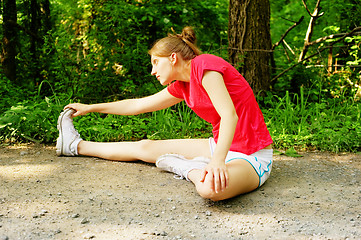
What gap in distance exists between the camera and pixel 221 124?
226 centimetres

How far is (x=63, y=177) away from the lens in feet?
9.21

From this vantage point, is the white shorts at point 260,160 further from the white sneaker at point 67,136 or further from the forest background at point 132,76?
the white sneaker at point 67,136

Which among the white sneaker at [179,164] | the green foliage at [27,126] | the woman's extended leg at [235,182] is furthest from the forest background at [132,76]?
the woman's extended leg at [235,182]

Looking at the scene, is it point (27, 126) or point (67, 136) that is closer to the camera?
point (67, 136)

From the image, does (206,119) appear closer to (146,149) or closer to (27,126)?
(146,149)

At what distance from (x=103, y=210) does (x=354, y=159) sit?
2.22m

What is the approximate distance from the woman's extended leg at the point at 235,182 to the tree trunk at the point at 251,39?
7.74ft

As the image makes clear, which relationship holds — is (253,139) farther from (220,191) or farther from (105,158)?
(105,158)

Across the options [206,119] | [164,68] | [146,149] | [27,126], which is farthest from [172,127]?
[164,68]

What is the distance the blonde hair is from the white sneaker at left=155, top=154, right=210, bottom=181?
739mm

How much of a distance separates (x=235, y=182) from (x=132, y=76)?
111 inches

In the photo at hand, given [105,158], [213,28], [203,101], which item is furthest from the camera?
[213,28]

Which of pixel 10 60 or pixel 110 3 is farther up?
pixel 110 3

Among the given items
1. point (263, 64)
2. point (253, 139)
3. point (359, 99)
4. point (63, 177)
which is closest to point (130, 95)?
point (263, 64)
